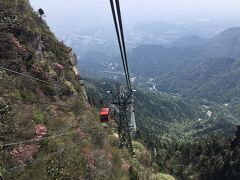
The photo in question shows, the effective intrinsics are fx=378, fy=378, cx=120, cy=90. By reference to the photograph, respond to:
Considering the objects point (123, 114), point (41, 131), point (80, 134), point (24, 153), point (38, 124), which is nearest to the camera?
point (24, 153)

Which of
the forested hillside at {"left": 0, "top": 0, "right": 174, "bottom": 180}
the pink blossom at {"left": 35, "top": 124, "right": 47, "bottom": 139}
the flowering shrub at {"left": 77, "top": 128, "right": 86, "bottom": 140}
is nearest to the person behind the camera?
the forested hillside at {"left": 0, "top": 0, "right": 174, "bottom": 180}

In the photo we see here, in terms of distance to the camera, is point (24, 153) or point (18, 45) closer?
point (24, 153)

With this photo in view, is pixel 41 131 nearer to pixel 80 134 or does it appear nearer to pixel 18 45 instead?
pixel 80 134

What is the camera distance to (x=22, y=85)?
31.6m

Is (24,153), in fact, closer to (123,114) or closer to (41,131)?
(41,131)

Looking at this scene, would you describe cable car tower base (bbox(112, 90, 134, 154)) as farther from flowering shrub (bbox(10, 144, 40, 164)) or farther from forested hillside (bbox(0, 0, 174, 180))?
flowering shrub (bbox(10, 144, 40, 164))

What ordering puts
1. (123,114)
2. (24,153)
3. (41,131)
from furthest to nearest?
(123,114)
(41,131)
(24,153)

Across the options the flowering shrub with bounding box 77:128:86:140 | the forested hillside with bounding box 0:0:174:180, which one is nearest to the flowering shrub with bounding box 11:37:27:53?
the forested hillside with bounding box 0:0:174:180

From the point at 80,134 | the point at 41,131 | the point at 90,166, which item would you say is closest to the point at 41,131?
the point at 41,131

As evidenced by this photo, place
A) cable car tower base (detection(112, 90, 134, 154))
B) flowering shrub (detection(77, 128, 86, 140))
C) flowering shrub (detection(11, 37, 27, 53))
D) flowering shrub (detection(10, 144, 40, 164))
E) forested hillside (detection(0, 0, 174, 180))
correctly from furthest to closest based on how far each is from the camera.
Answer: cable car tower base (detection(112, 90, 134, 154)) → flowering shrub (detection(11, 37, 27, 53)) → flowering shrub (detection(77, 128, 86, 140)) → forested hillside (detection(0, 0, 174, 180)) → flowering shrub (detection(10, 144, 40, 164))

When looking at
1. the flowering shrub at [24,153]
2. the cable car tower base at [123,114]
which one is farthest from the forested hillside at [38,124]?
the cable car tower base at [123,114]

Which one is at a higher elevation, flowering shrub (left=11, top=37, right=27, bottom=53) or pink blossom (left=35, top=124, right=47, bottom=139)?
flowering shrub (left=11, top=37, right=27, bottom=53)

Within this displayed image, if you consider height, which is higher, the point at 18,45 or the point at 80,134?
the point at 18,45

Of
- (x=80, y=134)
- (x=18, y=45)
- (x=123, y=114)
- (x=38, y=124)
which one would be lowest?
(x=80, y=134)
